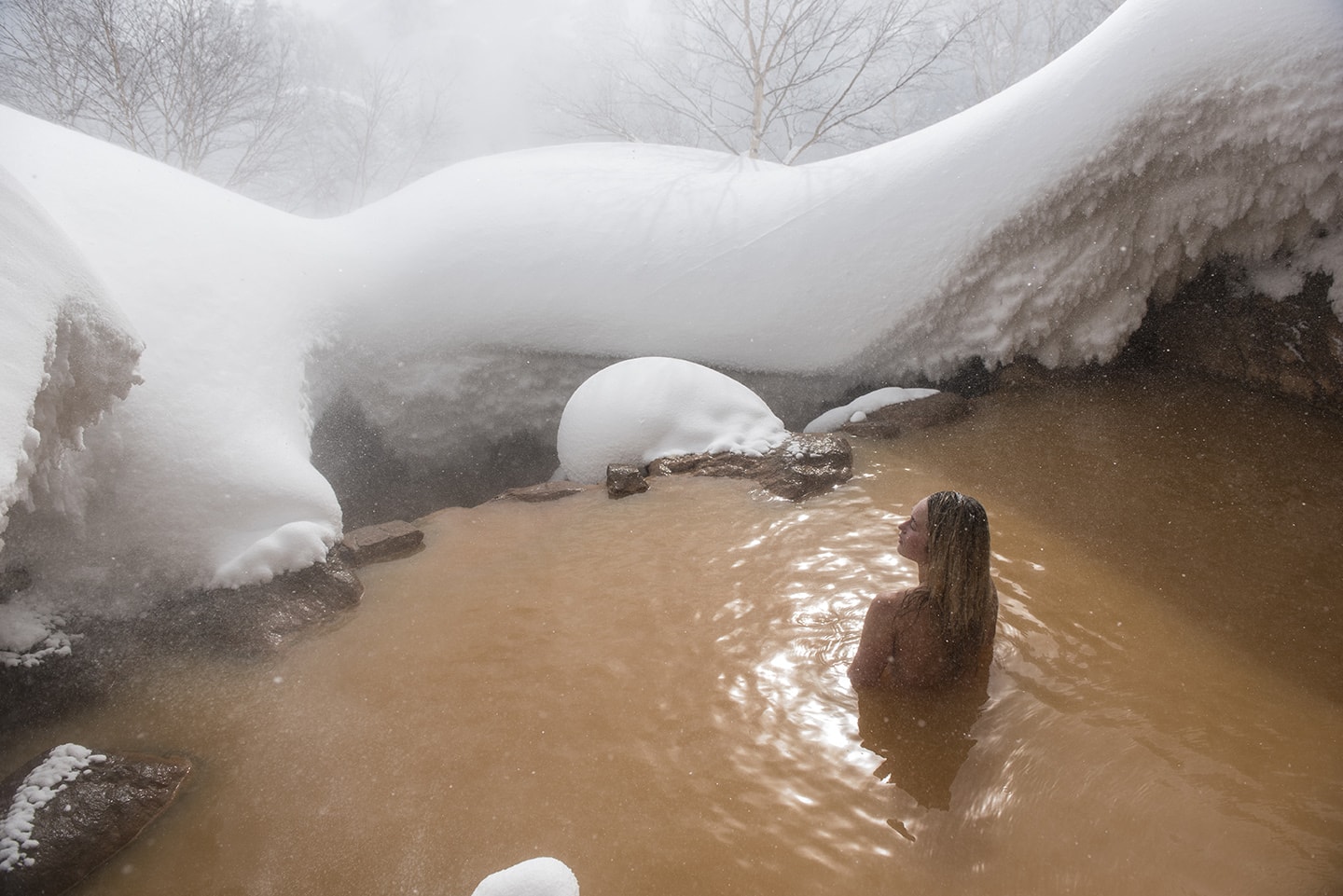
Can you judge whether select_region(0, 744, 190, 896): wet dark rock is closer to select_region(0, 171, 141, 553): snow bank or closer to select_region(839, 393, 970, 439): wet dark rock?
select_region(0, 171, 141, 553): snow bank

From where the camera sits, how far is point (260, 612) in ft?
8.18

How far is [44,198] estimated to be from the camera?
3320mm

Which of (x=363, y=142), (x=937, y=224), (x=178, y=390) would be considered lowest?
(x=178, y=390)

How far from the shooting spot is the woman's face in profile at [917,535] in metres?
1.71

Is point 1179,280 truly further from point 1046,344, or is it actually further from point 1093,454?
point 1093,454

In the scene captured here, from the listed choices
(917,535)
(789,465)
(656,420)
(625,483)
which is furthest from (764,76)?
(917,535)

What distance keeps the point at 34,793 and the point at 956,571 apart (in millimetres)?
2481

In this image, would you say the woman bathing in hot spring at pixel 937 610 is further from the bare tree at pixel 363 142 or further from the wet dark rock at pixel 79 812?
the bare tree at pixel 363 142

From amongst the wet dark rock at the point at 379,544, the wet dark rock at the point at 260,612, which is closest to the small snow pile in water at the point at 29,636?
the wet dark rock at the point at 260,612

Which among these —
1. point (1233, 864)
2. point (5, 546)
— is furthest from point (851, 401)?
point (5, 546)

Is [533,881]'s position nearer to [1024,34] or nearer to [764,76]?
[764,76]

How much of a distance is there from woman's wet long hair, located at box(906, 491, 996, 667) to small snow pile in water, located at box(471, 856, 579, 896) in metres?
1.12

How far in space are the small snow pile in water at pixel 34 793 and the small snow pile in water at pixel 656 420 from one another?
95.1 inches

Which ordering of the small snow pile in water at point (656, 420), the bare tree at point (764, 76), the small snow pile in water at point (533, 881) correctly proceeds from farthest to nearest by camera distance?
the bare tree at point (764, 76)
the small snow pile in water at point (656, 420)
the small snow pile in water at point (533, 881)
